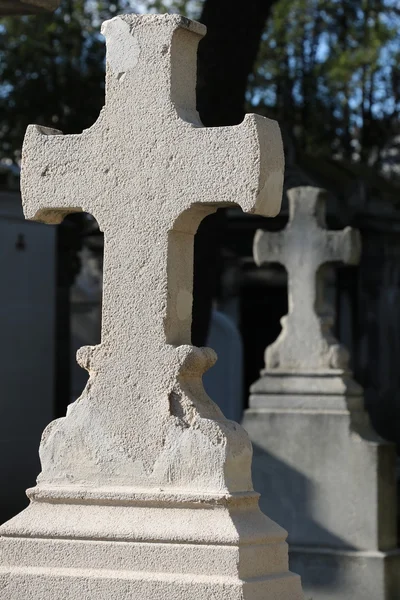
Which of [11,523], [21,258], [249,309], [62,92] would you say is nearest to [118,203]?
[11,523]

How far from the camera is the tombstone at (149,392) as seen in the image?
3.99 metres

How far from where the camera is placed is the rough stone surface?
22.0 ft

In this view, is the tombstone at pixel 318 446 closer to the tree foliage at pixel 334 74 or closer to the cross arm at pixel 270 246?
the cross arm at pixel 270 246

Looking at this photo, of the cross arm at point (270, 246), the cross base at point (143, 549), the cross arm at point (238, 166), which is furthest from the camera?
the cross arm at point (270, 246)

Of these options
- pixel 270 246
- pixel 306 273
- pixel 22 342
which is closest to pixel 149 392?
pixel 306 273

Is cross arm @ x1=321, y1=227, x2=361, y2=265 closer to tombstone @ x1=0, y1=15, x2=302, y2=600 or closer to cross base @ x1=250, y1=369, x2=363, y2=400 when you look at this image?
cross base @ x1=250, y1=369, x2=363, y2=400

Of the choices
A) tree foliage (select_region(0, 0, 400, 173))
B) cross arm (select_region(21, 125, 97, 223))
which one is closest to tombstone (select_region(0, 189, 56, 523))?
tree foliage (select_region(0, 0, 400, 173))

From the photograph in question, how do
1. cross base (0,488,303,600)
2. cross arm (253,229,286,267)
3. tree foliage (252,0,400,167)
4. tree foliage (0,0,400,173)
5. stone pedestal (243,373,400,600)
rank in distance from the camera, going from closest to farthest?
1. cross base (0,488,303,600)
2. stone pedestal (243,373,400,600)
3. cross arm (253,229,286,267)
4. tree foliage (0,0,400,173)
5. tree foliage (252,0,400,167)

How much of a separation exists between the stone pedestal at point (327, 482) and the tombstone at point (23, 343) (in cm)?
391

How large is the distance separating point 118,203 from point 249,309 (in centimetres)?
1387

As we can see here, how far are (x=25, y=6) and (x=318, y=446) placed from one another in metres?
3.18

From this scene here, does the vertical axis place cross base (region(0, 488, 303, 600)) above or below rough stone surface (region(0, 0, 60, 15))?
below

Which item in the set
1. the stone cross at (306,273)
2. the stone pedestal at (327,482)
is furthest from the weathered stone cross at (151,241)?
the stone cross at (306,273)

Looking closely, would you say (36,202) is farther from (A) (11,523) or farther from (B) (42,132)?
(A) (11,523)
